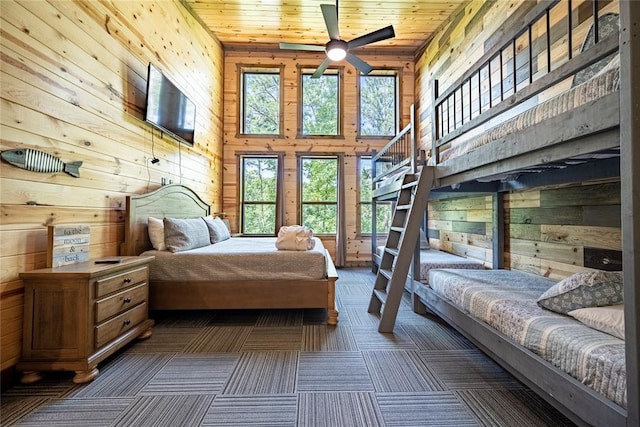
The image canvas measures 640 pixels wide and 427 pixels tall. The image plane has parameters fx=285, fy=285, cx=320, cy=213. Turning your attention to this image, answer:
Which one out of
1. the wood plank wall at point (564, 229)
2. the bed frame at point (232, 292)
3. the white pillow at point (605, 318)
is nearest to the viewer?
the white pillow at point (605, 318)

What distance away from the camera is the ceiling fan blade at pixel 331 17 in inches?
111

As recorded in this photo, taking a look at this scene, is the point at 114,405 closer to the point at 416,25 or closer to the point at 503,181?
the point at 503,181

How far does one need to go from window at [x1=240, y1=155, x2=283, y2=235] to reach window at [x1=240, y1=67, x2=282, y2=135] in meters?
0.55

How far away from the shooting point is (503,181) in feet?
9.07

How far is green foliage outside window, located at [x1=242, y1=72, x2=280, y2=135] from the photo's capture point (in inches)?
211

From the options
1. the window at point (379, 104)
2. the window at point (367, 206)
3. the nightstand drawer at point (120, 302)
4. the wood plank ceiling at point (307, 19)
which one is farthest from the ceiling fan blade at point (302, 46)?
the nightstand drawer at point (120, 302)

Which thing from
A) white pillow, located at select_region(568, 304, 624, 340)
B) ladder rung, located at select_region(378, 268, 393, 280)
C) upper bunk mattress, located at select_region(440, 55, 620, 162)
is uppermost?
upper bunk mattress, located at select_region(440, 55, 620, 162)

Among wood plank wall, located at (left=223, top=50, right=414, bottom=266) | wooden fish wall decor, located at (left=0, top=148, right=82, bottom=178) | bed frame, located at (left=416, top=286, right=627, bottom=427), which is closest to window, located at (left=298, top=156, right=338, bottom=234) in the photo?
wood plank wall, located at (left=223, top=50, right=414, bottom=266)

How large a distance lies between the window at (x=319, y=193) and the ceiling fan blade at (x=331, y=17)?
2.42 metres

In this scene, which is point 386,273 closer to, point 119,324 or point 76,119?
point 119,324

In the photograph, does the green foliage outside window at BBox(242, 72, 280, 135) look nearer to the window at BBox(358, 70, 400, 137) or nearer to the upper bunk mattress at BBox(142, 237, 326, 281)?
the window at BBox(358, 70, 400, 137)

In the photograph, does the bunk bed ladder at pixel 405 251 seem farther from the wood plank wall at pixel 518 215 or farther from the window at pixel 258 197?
the window at pixel 258 197

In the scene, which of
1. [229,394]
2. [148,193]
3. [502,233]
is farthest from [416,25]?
[229,394]

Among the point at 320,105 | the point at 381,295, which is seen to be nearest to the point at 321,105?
the point at 320,105
